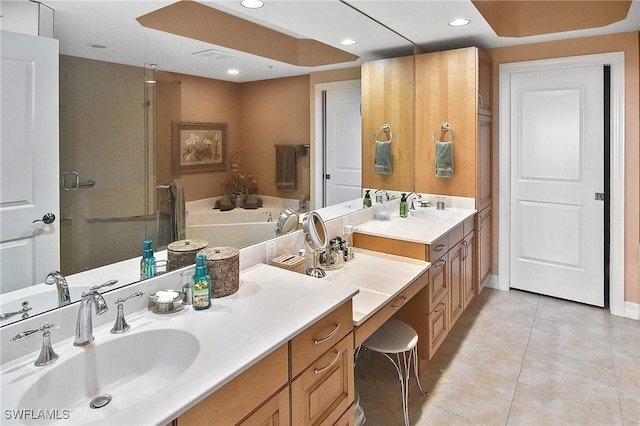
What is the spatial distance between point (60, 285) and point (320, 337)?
84cm

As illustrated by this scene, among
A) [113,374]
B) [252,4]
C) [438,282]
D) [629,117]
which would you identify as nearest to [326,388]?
[113,374]

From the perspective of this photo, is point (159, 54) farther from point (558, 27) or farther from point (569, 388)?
point (558, 27)

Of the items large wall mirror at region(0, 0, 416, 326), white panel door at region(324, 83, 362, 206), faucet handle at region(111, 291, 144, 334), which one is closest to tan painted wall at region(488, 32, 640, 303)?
white panel door at region(324, 83, 362, 206)

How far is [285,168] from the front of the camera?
2137mm

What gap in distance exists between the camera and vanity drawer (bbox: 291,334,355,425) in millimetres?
1317

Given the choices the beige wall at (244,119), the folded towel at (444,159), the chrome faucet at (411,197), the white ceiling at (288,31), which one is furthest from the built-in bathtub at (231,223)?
the folded towel at (444,159)

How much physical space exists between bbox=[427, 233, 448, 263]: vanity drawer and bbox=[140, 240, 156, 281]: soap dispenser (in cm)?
152

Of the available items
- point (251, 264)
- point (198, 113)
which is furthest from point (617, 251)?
point (198, 113)

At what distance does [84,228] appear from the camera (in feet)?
4.25

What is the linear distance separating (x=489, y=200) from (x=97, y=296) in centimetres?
351

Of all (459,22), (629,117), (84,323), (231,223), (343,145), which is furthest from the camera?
(629,117)

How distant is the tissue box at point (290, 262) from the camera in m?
1.92

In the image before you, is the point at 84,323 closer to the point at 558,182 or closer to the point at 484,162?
the point at 484,162

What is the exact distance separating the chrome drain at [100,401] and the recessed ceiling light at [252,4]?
171cm
